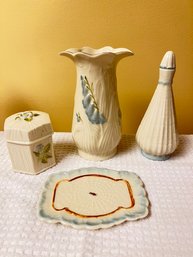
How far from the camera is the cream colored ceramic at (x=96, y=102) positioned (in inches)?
18.1

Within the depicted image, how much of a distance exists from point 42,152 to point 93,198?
142mm

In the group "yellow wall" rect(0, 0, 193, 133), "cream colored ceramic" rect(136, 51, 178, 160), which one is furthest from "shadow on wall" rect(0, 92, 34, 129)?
"cream colored ceramic" rect(136, 51, 178, 160)

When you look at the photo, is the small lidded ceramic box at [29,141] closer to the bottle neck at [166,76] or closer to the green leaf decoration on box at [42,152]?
the green leaf decoration on box at [42,152]

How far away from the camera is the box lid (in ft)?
1.51

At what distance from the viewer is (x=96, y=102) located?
1.60ft

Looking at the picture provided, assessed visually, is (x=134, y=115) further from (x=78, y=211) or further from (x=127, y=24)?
(x=78, y=211)

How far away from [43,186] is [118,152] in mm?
197

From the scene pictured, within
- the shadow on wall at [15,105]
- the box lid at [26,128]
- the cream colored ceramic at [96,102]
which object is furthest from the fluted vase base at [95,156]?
the shadow on wall at [15,105]

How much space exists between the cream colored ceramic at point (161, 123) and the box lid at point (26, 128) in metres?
0.20

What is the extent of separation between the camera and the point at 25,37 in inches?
24.4

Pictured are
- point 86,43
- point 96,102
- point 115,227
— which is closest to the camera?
point 115,227

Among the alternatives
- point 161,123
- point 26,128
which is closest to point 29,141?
point 26,128

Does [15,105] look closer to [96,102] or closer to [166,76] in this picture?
[96,102]

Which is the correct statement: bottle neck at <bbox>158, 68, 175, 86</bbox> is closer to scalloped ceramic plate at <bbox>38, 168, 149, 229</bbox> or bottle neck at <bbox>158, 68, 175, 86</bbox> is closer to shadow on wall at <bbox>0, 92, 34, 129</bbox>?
scalloped ceramic plate at <bbox>38, 168, 149, 229</bbox>
